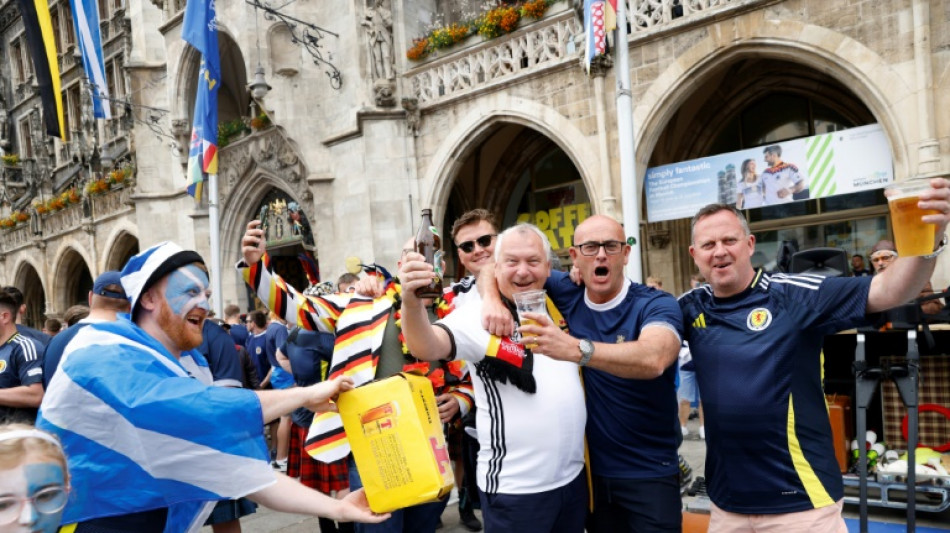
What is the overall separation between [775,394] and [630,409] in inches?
20.7

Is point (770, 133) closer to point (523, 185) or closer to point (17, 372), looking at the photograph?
point (523, 185)

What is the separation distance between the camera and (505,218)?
1584cm

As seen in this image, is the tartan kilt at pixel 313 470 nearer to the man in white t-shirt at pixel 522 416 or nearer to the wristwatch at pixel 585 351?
the man in white t-shirt at pixel 522 416

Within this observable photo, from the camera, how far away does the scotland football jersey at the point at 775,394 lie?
7.76ft

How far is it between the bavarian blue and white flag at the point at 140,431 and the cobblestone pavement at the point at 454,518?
3.51m

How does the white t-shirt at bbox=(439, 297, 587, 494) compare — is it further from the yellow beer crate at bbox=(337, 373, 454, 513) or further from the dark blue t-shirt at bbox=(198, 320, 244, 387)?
the dark blue t-shirt at bbox=(198, 320, 244, 387)

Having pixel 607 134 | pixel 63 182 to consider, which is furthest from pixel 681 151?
pixel 63 182

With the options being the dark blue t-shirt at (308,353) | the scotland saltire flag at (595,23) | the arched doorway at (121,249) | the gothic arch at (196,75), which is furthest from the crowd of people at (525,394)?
the arched doorway at (121,249)

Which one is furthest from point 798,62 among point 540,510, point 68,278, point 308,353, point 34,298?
point 34,298

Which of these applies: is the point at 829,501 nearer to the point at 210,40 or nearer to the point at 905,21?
the point at 905,21

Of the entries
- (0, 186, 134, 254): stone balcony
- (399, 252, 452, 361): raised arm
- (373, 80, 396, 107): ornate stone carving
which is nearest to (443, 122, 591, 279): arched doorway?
(373, 80, 396, 107): ornate stone carving

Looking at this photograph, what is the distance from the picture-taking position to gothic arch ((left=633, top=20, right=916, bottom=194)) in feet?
27.2

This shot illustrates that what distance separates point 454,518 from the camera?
5301 mm

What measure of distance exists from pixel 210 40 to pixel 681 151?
907 cm
